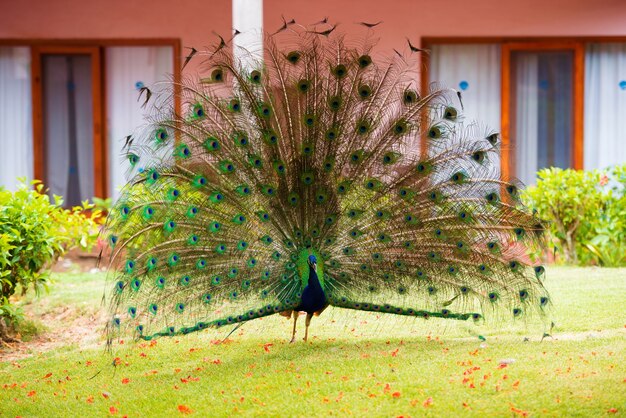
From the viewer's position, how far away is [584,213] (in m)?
11.2

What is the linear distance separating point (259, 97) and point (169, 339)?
7.75 ft

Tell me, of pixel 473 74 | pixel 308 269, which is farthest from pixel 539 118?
pixel 308 269

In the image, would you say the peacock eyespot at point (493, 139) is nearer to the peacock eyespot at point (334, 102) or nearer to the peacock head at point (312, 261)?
the peacock eyespot at point (334, 102)

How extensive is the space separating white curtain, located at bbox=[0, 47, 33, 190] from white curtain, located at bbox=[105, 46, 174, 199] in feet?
3.54

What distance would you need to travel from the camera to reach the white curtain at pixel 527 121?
12.7m

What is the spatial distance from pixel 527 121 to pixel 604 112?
104 centimetres

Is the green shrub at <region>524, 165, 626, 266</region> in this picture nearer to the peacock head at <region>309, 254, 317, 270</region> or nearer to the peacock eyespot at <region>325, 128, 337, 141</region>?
the peacock eyespot at <region>325, 128, 337, 141</region>

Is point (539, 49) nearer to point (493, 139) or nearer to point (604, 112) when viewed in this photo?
point (604, 112)

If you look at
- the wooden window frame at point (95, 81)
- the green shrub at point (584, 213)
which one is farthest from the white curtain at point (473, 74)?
the wooden window frame at point (95, 81)

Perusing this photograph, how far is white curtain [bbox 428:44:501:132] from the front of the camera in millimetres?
12664

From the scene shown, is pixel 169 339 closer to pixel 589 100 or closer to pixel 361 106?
pixel 361 106

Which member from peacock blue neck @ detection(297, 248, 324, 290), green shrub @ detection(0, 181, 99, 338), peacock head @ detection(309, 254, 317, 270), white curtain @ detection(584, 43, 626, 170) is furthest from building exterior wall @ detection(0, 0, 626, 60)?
peacock head @ detection(309, 254, 317, 270)

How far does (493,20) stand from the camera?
1242cm

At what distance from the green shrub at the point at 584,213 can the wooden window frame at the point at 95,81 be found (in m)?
5.02
